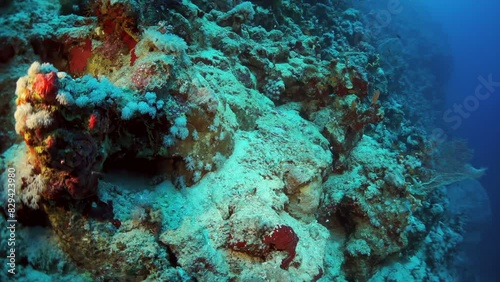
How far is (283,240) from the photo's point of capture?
304cm

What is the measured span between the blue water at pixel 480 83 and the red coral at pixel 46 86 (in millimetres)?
15329

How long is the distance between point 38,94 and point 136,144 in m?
1.01

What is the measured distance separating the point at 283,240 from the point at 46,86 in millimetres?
2378

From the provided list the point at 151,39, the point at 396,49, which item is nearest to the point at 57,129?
the point at 151,39

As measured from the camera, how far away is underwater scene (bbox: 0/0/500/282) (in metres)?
2.27

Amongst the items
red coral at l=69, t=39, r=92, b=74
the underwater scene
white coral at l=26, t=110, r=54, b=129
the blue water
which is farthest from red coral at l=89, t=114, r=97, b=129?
the blue water

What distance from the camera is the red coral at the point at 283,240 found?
298 centimetres

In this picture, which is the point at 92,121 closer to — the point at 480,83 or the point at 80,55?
the point at 80,55

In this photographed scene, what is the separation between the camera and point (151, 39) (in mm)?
3279

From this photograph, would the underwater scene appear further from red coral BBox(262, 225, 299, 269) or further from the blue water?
the blue water

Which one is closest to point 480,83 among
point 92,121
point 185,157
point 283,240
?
point 283,240

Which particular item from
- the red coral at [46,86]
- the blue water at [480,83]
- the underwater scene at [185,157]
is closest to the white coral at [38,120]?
the underwater scene at [185,157]

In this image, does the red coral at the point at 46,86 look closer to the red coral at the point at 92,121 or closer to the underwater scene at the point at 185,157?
the underwater scene at the point at 185,157

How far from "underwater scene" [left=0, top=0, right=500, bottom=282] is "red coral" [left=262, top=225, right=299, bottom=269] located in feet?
0.06
